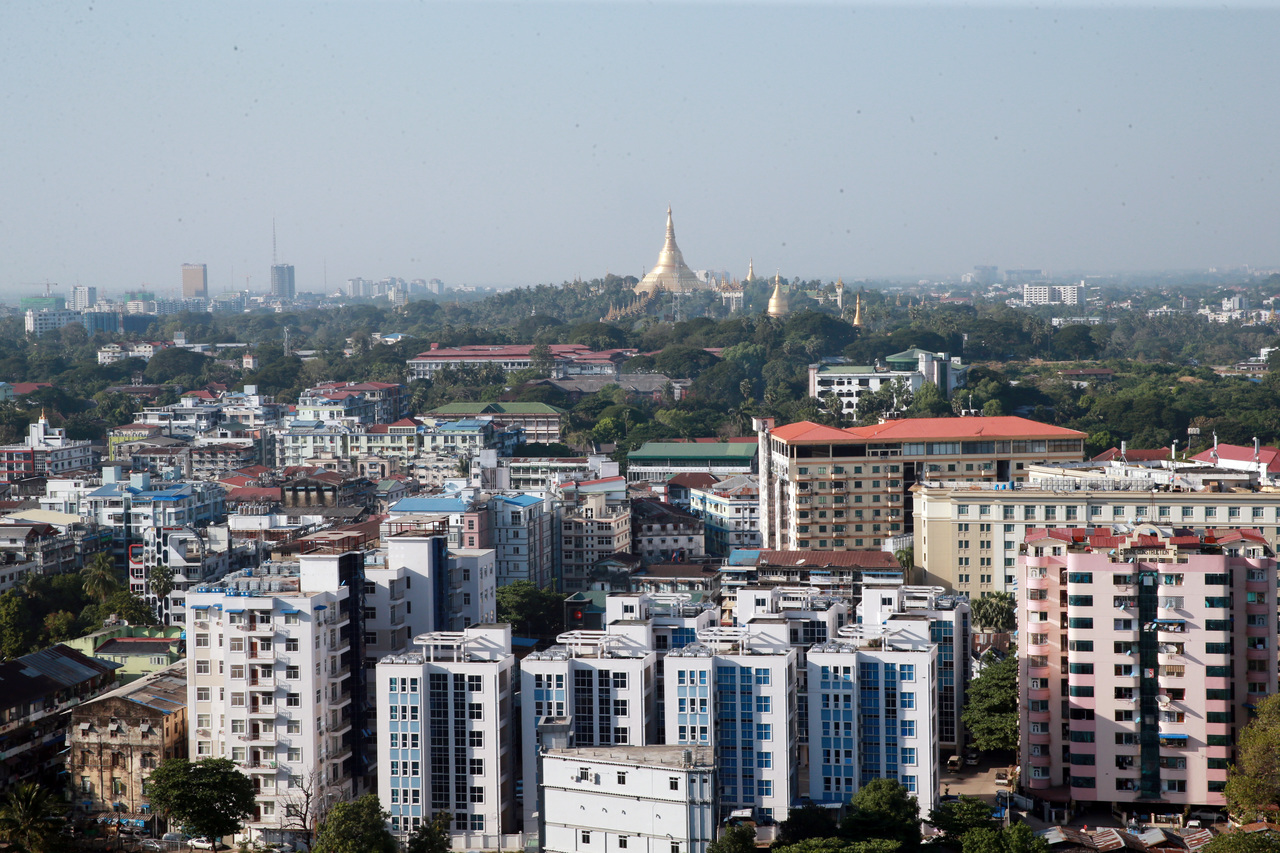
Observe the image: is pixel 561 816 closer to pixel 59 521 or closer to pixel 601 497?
pixel 601 497

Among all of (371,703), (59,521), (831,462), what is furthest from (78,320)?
(371,703)

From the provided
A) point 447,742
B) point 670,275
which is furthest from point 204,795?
point 670,275

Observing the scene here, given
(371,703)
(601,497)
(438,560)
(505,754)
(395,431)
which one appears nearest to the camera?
(505,754)

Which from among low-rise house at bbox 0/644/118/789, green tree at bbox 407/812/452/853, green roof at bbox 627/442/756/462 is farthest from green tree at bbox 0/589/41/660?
green roof at bbox 627/442/756/462

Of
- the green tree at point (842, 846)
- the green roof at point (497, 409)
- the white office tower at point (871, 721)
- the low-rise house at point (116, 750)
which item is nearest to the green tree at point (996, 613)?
the white office tower at point (871, 721)

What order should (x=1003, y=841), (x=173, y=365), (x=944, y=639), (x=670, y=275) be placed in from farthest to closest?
1. (x=670, y=275)
2. (x=173, y=365)
3. (x=944, y=639)
4. (x=1003, y=841)

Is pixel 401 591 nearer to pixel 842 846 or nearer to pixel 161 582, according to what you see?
pixel 842 846
